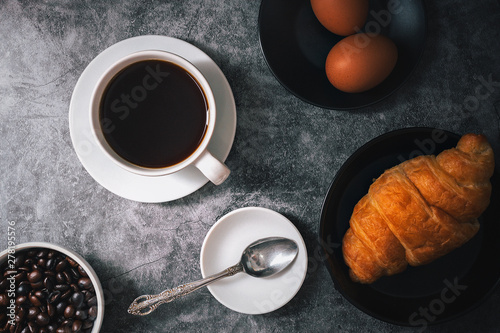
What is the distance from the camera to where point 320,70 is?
1.19 m

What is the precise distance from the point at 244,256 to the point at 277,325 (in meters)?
0.25

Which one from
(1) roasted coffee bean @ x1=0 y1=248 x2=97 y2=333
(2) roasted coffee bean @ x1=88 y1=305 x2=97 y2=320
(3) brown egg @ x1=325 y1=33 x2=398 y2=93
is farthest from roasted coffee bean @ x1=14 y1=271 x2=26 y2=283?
(3) brown egg @ x1=325 y1=33 x2=398 y2=93

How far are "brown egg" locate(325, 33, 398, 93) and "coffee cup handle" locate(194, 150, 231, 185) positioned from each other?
0.43 m

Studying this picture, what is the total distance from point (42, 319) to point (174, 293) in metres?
0.36

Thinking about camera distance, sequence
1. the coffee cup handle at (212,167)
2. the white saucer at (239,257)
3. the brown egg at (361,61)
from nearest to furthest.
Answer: the coffee cup handle at (212,167)
the brown egg at (361,61)
the white saucer at (239,257)

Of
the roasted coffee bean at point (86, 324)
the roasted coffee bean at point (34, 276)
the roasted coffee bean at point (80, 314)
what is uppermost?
the roasted coffee bean at point (34, 276)

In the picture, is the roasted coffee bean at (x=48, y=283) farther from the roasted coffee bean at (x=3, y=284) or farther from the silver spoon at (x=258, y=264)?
the silver spoon at (x=258, y=264)

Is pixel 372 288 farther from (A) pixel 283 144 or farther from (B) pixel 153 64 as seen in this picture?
(B) pixel 153 64

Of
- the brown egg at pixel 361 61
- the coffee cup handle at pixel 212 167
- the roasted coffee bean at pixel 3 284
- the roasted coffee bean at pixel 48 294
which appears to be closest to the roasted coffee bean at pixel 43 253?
the roasted coffee bean at pixel 48 294

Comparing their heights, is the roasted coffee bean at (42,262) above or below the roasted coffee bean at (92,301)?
above

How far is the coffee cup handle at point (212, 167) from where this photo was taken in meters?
0.95

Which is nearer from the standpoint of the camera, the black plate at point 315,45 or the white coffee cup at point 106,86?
the white coffee cup at point 106,86

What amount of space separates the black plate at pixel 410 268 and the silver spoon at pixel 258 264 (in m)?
0.12

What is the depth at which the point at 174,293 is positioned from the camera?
1135 millimetres
